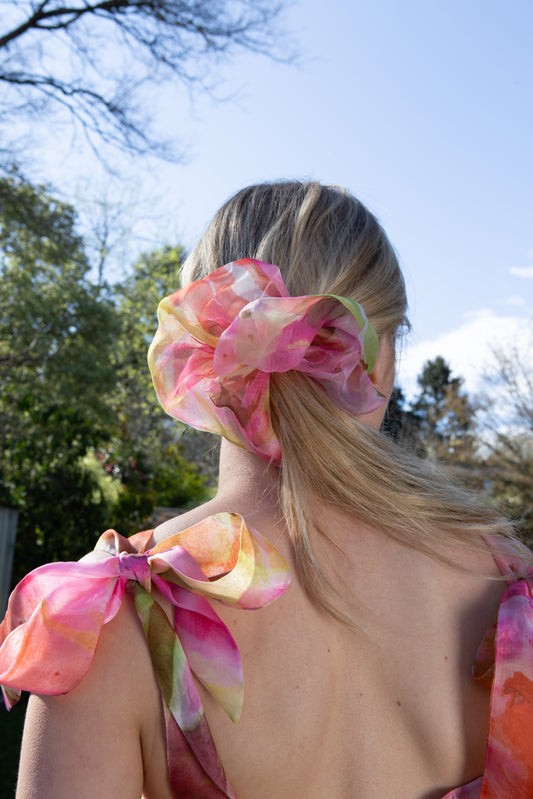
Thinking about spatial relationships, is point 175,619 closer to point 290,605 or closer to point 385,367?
point 290,605

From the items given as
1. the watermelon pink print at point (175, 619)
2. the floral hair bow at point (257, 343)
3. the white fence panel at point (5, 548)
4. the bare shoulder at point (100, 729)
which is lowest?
the white fence panel at point (5, 548)

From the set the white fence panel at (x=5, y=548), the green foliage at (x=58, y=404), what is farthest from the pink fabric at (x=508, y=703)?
the green foliage at (x=58, y=404)

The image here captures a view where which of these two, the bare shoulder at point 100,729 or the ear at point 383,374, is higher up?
the ear at point 383,374

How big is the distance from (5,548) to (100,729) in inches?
219

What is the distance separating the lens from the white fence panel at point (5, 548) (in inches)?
223

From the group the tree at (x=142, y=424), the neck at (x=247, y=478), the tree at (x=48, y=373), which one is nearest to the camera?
the neck at (x=247, y=478)

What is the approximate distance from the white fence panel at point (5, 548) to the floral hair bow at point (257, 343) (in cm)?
522

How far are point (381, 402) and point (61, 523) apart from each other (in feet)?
21.5

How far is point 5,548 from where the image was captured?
5.91 m


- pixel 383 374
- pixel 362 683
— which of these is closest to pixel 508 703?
pixel 362 683

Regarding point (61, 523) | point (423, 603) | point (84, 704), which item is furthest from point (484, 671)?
point (61, 523)

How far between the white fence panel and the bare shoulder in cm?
526

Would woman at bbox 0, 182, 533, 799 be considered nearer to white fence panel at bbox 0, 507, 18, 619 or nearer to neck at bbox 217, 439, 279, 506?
neck at bbox 217, 439, 279, 506

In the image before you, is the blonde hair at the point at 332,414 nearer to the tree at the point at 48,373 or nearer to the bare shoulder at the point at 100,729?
the bare shoulder at the point at 100,729
